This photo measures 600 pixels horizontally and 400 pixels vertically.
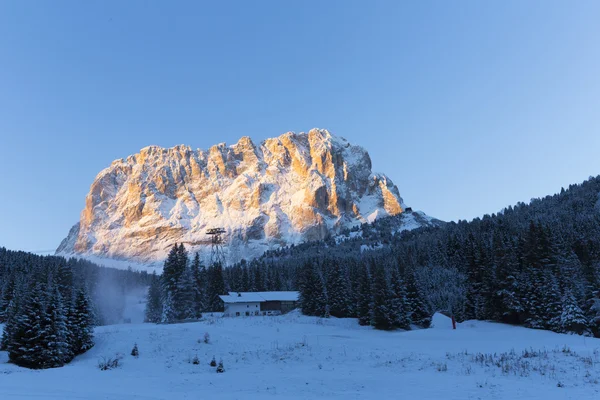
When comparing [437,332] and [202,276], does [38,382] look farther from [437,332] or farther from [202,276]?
[202,276]

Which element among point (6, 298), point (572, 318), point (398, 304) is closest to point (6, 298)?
point (6, 298)

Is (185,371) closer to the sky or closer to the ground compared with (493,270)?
closer to the ground

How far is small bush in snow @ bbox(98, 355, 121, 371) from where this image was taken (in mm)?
24016

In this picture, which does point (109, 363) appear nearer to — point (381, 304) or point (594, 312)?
point (381, 304)

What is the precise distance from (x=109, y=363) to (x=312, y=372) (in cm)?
1309

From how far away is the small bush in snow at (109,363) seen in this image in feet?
78.8

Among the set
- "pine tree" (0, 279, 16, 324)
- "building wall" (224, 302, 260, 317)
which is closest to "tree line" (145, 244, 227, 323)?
"building wall" (224, 302, 260, 317)

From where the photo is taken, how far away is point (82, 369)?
23.7 meters

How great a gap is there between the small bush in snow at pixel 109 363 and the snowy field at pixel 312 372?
16.5 inches

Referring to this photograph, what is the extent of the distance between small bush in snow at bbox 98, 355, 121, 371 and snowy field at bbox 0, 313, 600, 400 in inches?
16.5

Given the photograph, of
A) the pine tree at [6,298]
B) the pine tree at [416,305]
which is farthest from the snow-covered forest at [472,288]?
the pine tree at [6,298]

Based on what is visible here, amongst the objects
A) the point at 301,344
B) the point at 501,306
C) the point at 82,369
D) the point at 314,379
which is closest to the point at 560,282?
the point at 501,306

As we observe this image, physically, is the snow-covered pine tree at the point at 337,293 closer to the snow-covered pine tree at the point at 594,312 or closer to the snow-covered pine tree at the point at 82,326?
the snow-covered pine tree at the point at 594,312

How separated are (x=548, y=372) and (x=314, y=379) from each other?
9.91 meters
